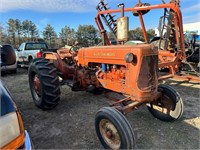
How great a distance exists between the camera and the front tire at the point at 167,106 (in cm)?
343

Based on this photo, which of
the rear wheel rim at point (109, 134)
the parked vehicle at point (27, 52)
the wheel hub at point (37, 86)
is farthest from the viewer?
the parked vehicle at point (27, 52)

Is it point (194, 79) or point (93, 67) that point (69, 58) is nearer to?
point (93, 67)

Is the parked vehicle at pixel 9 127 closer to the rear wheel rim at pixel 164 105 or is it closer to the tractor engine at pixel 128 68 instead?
the tractor engine at pixel 128 68

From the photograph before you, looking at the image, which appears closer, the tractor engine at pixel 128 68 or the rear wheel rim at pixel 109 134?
the rear wheel rim at pixel 109 134

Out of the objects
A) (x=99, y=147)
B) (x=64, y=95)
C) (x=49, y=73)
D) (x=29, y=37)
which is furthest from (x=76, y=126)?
(x=29, y=37)

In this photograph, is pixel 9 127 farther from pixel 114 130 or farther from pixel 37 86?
pixel 37 86

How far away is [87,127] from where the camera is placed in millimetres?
3398

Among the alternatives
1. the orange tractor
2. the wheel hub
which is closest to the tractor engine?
the orange tractor

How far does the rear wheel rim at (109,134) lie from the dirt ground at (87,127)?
0.20 m

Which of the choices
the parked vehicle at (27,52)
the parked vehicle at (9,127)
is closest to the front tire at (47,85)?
the parked vehicle at (9,127)

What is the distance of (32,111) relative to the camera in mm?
4152

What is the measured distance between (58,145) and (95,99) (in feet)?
6.98

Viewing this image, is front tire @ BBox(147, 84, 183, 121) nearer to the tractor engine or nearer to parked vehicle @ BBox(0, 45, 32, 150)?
the tractor engine

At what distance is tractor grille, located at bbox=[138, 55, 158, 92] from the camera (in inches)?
115
